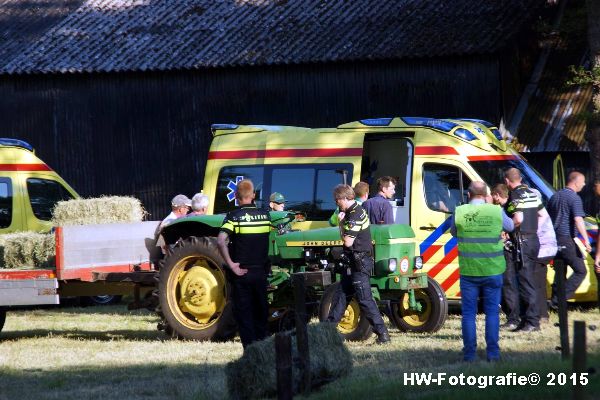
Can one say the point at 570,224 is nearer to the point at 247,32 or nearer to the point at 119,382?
the point at 119,382

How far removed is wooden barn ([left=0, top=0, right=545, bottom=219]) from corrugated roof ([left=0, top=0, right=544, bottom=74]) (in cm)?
5

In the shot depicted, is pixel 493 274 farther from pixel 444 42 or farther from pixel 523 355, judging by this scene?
pixel 444 42

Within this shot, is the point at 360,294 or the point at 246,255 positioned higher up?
the point at 246,255

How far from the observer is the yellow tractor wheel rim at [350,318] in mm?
13867

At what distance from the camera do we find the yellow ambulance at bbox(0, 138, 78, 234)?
20672 millimetres

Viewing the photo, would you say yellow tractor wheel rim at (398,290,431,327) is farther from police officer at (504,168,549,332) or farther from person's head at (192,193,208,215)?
person's head at (192,193,208,215)

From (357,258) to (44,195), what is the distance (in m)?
9.82

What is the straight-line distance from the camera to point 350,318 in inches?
547

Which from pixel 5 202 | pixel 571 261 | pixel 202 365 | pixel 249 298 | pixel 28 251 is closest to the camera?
pixel 249 298

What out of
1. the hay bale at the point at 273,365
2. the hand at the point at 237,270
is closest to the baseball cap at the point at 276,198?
the hand at the point at 237,270

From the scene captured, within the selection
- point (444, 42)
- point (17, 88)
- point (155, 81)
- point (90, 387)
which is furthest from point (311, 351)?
point (17, 88)

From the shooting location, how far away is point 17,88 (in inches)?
1212

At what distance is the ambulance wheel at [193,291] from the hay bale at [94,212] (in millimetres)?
3549

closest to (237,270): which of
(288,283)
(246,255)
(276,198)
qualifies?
(246,255)
